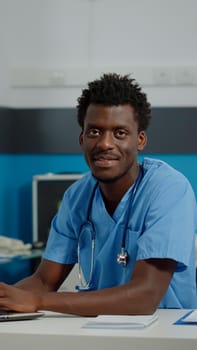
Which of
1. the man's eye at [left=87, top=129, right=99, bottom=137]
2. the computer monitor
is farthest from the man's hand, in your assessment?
the computer monitor

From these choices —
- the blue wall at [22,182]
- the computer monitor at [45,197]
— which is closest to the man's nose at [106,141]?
the computer monitor at [45,197]

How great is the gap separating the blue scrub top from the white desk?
14.4 inches

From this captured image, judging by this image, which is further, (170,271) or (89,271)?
(89,271)

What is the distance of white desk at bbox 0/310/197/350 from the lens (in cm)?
164

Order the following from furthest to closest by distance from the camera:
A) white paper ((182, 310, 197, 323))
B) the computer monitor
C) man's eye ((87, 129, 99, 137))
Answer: the computer monitor
man's eye ((87, 129, 99, 137))
white paper ((182, 310, 197, 323))

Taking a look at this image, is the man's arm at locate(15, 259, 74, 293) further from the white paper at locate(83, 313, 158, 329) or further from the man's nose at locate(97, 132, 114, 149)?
the white paper at locate(83, 313, 158, 329)

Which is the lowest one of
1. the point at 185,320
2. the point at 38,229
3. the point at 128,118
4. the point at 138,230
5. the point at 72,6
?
the point at 38,229

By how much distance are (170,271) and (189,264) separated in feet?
0.27

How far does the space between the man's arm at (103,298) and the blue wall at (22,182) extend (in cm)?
286

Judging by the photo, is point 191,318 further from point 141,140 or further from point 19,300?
point 141,140

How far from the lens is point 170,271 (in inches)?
83.7

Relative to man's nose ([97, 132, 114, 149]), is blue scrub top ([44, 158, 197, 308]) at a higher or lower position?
lower

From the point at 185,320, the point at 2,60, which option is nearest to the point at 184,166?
the point at 2,60

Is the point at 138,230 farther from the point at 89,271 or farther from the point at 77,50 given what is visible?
the point at 77,50
